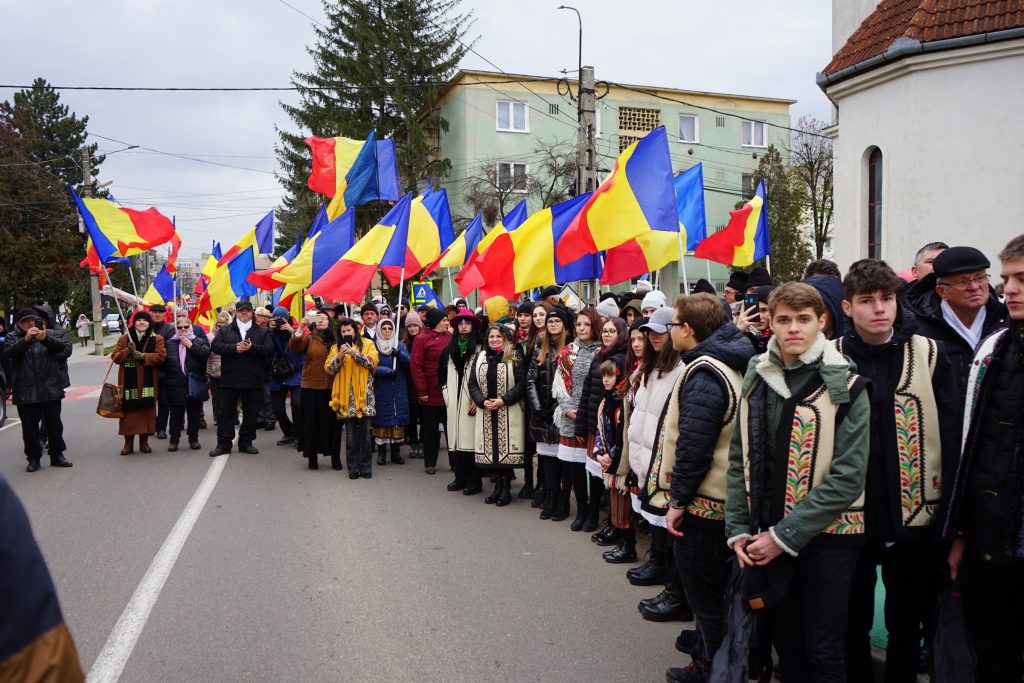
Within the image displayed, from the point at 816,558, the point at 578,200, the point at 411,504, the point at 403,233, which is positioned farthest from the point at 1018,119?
the point at 816,558

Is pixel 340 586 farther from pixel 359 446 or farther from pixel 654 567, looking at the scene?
pixel 359 446

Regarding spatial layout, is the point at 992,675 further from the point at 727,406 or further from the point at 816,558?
the point at 727,406

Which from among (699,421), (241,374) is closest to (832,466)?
(699,421)

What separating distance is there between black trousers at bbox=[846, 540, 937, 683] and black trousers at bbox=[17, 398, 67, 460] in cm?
989

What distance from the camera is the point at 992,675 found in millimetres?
3064

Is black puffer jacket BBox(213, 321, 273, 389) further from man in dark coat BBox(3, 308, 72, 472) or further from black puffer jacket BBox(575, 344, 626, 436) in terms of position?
black puffer jacket BBox(575, 344, 626, 436)

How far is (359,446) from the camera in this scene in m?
9.38

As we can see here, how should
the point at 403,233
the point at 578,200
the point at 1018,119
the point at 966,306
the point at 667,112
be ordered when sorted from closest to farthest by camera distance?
the point at 966,306
the point at 578,200
the point at 403,233
the point at 1018,119
the point at 667,112

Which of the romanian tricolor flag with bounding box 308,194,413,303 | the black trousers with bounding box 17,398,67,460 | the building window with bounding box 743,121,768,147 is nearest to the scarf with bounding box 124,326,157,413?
the black trousers with bounding box 17,398,67,460

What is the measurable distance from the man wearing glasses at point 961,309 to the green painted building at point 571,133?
29260 mm

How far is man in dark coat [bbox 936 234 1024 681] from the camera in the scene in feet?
9.59

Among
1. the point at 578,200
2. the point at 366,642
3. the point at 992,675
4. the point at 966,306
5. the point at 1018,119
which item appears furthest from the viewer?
the point at 1018,119

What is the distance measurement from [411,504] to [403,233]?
12.8 ft

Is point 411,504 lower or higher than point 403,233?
lower
